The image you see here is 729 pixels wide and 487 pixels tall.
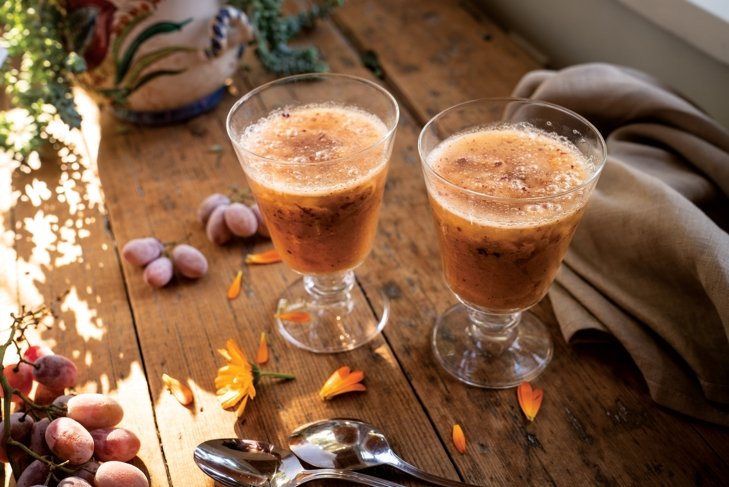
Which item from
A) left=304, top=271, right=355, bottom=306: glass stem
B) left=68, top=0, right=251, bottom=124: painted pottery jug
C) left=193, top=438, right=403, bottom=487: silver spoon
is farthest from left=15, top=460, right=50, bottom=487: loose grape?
left=68, top=0, right=251, bottom=124: painted pottery jug

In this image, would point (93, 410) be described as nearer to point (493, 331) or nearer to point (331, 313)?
point (331, 313)

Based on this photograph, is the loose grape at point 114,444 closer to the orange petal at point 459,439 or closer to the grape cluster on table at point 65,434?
the grape cluster on table at point 65,434

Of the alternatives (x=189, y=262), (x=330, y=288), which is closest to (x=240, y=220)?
(x=189, y=262)

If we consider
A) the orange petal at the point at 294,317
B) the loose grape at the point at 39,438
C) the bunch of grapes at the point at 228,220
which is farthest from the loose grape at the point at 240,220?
the loose grape at the point at 39,438

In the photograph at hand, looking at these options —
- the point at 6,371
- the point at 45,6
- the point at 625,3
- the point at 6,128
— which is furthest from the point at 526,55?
the point at 6,371

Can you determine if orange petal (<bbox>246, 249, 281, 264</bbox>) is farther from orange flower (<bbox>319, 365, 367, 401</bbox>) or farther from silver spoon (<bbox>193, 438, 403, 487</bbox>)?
silver spoon (<bbox>193, 438, 403, 487</bbox>)
